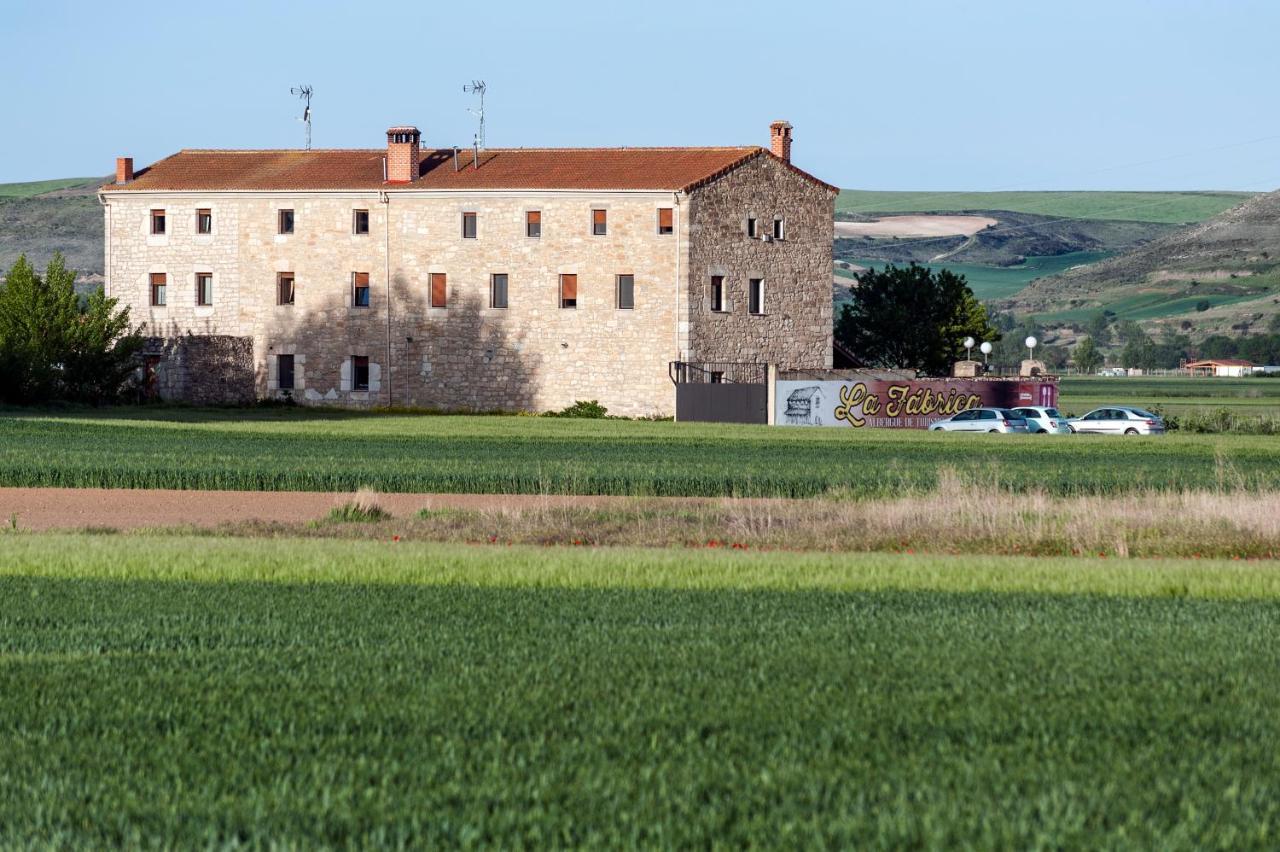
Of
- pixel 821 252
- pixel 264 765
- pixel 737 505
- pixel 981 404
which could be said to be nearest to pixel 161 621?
pixel 264 765

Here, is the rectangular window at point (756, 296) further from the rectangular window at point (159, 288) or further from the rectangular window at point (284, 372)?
the rectangular window at point (159, 288)

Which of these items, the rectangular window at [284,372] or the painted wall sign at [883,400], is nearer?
the painted wall sign at [883,400]

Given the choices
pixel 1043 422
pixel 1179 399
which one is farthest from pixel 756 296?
pixel 1179 399

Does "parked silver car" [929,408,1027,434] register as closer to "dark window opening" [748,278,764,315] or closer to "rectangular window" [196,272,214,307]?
"dark window opening" [748,278,764,315]

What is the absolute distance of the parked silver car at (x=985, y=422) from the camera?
57.9 m

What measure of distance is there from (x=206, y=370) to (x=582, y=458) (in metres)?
35.4

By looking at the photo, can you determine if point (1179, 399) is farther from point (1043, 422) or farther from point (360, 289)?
point (360, 289)

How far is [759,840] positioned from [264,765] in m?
2.94

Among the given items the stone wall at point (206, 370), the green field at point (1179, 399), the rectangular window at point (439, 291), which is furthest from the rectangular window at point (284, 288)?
the green field at point (1179, 399)

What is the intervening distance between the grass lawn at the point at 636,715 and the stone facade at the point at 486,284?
49.8 metres

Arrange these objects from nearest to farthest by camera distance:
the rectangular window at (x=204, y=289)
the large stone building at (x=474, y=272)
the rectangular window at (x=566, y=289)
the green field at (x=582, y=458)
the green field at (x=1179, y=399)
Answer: the green field at (x=582, y=458) → the large stone building at (x=474, y=272) → the rectangular window at (x=566, y=289) → the rectangular window at (x=204, y=289) → the green field at (x=1179, y=399)

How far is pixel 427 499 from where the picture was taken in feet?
101

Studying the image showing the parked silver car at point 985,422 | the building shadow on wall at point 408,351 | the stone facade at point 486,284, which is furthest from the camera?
the building shadow on wall at point 408,351

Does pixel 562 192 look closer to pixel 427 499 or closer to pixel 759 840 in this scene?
pixel 427 499
